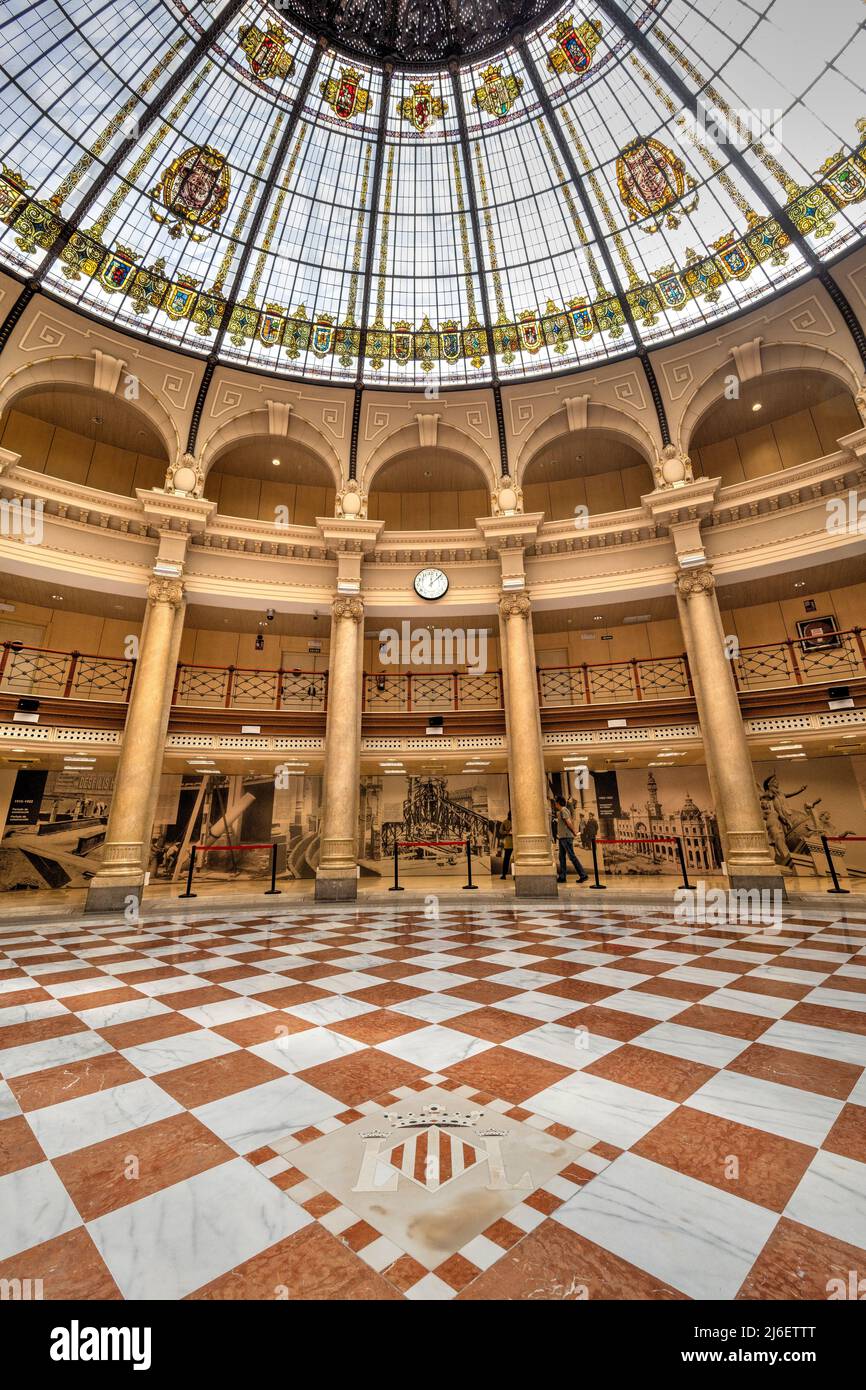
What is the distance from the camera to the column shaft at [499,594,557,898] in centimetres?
1202

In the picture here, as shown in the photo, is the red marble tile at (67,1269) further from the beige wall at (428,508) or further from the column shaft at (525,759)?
the beige wall at (428,508)

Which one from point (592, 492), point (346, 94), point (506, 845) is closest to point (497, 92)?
point (346, 94)

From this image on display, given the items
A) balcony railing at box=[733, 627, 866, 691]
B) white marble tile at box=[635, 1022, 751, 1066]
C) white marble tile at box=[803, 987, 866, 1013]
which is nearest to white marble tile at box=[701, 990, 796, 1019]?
white marble tile at box=[803, 987, 866, 1013]

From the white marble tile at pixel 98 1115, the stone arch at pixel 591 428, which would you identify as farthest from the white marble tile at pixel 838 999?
the stone arch at pixel 591 428

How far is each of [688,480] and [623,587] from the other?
122 inches

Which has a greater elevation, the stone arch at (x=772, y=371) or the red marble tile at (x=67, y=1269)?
the stone arch at (x=772, y=371)

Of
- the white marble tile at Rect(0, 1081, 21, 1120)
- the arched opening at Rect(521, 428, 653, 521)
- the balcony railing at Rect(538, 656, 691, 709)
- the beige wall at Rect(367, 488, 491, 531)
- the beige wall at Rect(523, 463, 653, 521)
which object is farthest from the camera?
the beige wall at Rect(367, 488, 491, 531)

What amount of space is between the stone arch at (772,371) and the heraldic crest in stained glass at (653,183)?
3.74 metres

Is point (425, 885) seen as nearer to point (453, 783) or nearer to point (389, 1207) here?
point (453, 783)

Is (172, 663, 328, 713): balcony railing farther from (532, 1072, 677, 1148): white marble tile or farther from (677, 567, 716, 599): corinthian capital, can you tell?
(532, 1072, 677, 1148): white marble tile

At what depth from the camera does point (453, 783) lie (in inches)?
651

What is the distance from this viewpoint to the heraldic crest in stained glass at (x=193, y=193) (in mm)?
12859

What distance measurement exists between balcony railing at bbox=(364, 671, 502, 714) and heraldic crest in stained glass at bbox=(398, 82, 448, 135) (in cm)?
1464
